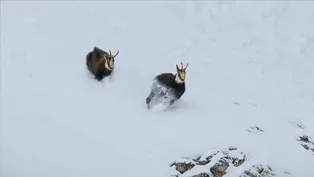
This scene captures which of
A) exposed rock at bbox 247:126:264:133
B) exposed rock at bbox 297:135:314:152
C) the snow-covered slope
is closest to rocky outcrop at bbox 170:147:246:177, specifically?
the snow-covered slope

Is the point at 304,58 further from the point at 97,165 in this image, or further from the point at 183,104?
the point at 97,165

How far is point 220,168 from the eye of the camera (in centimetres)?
893

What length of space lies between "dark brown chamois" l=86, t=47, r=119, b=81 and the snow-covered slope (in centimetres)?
18

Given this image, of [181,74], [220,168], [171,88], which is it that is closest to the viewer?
[220,168]

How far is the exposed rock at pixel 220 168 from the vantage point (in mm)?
8883

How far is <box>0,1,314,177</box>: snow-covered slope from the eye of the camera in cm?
924

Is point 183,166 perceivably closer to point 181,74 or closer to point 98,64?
point 181,74

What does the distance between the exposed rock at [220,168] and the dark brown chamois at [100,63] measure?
10.1 feet

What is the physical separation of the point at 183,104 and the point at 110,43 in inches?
107

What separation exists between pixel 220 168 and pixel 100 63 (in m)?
3.37

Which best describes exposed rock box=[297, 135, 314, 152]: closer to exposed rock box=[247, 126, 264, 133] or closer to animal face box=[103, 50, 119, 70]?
exposed rock box=[247, 126, 264, 133]

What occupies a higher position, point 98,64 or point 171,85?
point 98,64

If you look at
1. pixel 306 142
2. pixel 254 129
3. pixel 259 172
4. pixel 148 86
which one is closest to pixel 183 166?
pixel 259 172

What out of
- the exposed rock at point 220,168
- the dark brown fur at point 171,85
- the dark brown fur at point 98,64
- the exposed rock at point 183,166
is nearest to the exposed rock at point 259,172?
the exposed rock at point 220,168
